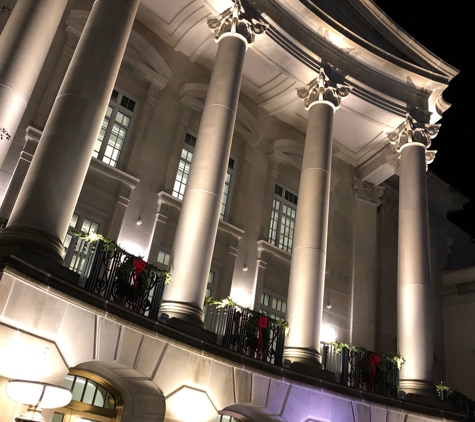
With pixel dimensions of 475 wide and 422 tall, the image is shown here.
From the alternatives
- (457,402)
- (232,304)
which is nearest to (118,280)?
(232,304)

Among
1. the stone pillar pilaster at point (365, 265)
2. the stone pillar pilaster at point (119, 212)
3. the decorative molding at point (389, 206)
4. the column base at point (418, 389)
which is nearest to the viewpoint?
the stone pillar pilaster at point (119, 212)

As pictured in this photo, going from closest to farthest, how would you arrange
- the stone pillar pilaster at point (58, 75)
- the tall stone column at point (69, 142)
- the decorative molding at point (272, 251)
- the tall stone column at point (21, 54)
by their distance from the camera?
the tall stone column at point (69, 142) < the tall stone column at point (21, 54) < the stone pillar pilaster at point (58, 75) < the decorative molding at point (272, 251)

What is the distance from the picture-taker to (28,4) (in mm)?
14992

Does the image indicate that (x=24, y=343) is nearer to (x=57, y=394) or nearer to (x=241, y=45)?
(x=57, y=394)

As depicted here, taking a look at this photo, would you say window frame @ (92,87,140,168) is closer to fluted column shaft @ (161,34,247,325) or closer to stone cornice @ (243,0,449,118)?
fluted column shaft @ (161,34,247,325)

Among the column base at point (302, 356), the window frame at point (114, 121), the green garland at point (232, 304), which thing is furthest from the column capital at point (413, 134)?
the window frame at point (114, 121)

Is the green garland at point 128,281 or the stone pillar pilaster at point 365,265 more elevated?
the stone pillar pilaster at point 365,265

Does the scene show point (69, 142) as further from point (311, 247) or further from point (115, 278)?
point (311, 247)

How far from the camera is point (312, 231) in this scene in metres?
19.9

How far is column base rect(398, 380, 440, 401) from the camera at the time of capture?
19844 mm

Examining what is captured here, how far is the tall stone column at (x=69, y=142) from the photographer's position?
41.1 ft

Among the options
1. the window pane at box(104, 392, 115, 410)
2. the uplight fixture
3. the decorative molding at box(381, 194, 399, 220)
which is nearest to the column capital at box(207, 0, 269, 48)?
the window pane at box(104, 392, 115, 410)

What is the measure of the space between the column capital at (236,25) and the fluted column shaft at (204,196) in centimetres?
26

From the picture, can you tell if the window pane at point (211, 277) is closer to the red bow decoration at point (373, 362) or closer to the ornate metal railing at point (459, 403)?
the red bow decoration at point (373, 362)
